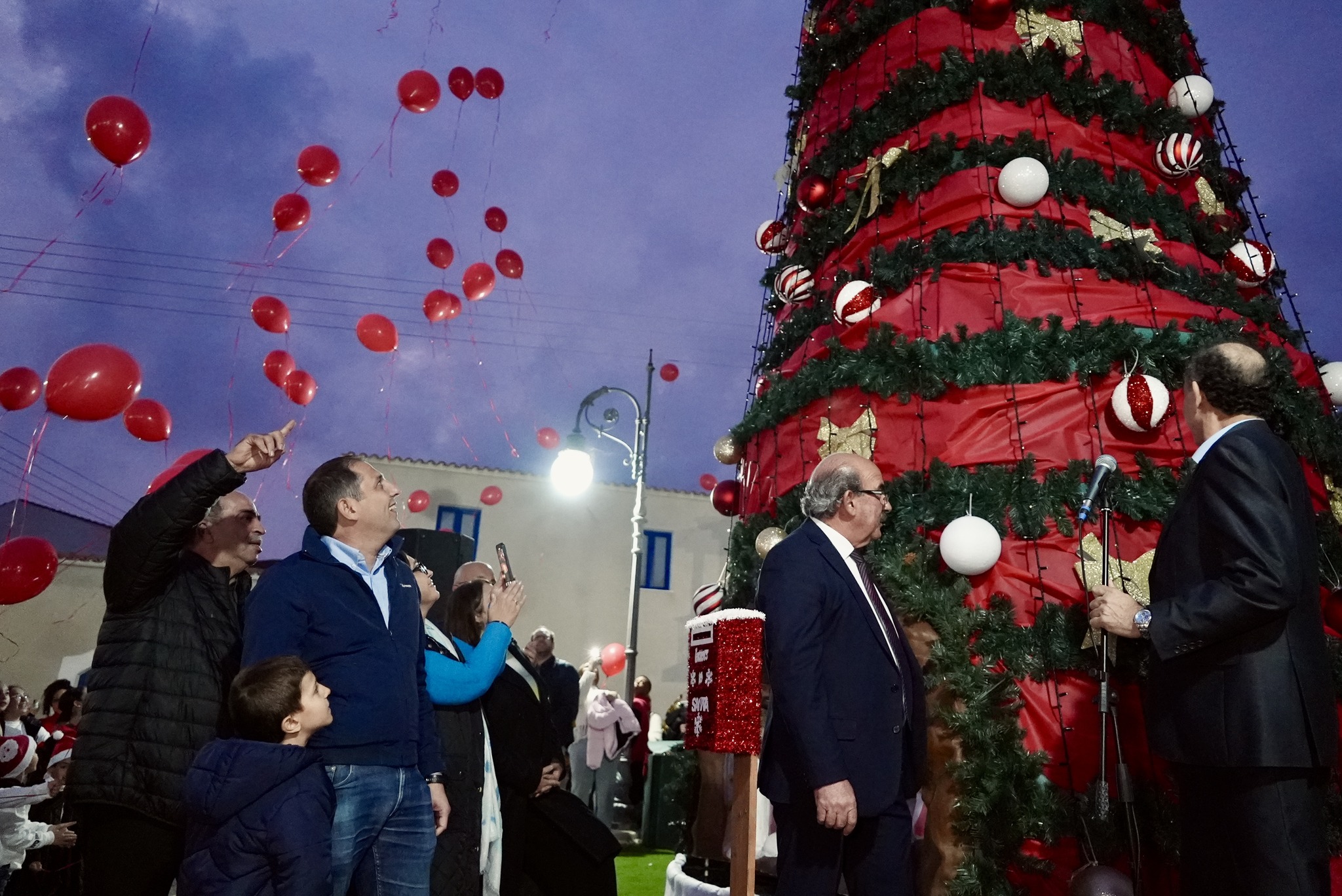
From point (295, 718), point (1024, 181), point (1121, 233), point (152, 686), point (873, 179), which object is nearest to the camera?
point (295, 718)

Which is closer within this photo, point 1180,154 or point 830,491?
point 830,491

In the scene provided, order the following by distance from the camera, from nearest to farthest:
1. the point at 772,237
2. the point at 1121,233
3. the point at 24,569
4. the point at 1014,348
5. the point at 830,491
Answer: the point at 830,491 < the point at 1014,348 < the point at 1121,233 < the point at 772,237 < the point at 24,569

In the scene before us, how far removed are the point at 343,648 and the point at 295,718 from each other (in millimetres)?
232

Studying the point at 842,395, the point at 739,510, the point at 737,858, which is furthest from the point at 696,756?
the point at 842,395

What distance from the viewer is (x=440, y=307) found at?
401 inches

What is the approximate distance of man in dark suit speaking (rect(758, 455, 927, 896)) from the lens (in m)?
2.63

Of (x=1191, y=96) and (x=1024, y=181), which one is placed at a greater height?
A: (x=1191, y=96)

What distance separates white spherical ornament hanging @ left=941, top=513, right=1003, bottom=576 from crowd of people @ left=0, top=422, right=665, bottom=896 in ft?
6.03

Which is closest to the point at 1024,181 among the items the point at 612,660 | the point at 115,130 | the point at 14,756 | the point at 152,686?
the point at 152,686

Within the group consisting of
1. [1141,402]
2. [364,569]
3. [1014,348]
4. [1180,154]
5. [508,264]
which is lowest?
[364,569]

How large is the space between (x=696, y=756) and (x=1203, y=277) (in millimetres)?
3748

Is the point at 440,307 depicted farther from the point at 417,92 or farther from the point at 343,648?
the point at 343,648

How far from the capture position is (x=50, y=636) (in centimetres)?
1670

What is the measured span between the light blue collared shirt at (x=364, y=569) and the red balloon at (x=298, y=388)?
7485 millimetres
